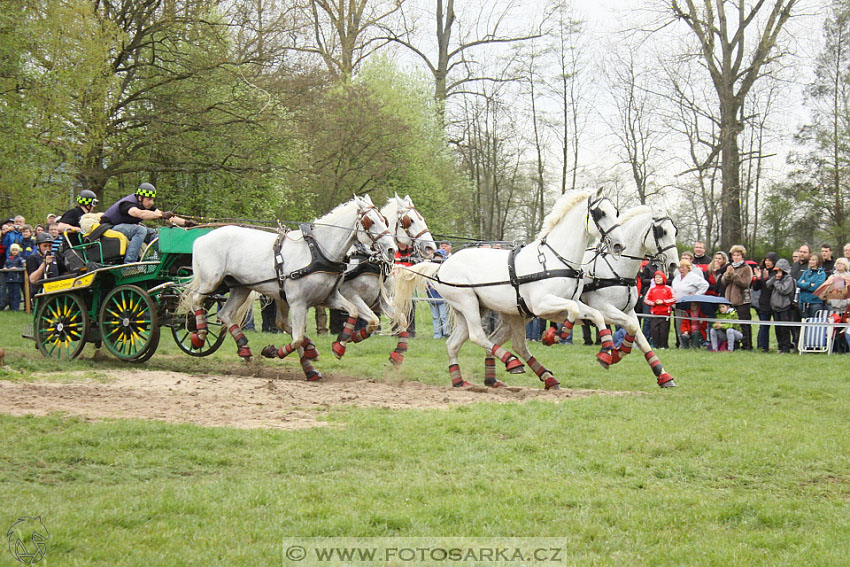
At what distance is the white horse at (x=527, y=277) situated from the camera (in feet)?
33.1

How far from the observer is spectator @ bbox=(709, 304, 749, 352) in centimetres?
1555

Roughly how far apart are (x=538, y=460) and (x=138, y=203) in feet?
25.2

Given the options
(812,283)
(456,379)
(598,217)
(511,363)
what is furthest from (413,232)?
(812,283)

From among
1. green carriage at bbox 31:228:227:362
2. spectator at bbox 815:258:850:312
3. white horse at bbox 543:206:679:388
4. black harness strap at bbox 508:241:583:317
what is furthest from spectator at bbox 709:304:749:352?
green carriage at bbox 31:228:227:362

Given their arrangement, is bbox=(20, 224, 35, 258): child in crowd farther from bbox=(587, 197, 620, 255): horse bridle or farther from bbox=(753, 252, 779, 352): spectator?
bbox=(753, 252, 779, 352): spectator

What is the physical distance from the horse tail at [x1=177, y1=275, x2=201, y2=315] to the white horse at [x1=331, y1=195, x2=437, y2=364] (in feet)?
6.25

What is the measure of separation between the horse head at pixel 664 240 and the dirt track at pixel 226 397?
2.02 metres

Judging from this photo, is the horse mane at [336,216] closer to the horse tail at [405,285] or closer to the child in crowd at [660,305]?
Result: the horse tail at [405,285]

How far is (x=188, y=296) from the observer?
38.7 feet

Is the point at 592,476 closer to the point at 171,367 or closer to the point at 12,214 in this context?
the point at 171,367

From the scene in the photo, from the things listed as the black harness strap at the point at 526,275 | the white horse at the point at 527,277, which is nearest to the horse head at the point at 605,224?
the white horse at the point at 527,277

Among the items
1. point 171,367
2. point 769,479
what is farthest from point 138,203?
point 769,479

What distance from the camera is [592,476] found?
619 cm

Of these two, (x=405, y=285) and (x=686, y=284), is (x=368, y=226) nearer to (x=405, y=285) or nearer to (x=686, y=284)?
(x=405, y=285)
